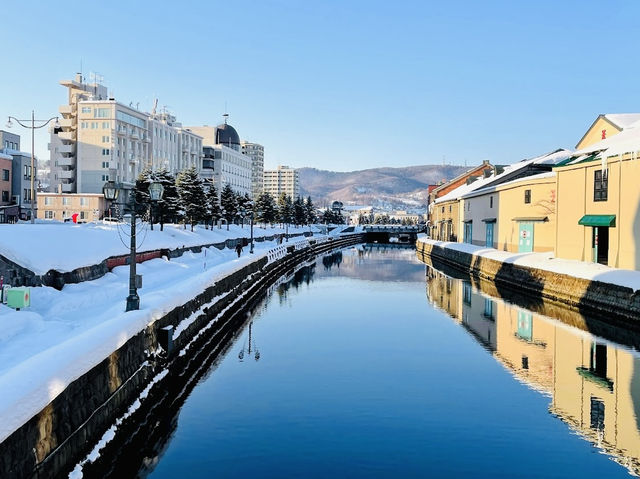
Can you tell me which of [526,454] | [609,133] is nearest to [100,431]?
[526,454]

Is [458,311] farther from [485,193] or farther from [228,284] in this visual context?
[485,193]

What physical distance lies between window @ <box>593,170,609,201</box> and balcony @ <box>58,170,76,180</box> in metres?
86.6

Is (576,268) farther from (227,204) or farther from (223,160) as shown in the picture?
(223,160)

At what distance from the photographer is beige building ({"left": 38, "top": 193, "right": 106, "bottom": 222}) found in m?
85.7

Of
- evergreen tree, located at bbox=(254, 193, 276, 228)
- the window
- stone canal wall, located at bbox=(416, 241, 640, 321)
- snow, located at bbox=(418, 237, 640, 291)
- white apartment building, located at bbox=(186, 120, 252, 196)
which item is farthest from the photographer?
white apartment building, located at bbox=(186, 120, 252, 196)

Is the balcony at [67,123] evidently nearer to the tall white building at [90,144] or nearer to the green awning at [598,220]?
the tall white building at [90,144]

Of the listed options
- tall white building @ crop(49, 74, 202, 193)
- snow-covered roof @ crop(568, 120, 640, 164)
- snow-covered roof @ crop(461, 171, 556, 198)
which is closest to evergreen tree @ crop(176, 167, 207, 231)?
tall white building @ crop(49, 74, 202, 193)

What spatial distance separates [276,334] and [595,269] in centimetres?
2087

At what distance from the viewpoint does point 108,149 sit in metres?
97.9

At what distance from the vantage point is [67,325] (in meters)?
18.6

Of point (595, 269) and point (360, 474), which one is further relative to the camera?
point (595, 269)

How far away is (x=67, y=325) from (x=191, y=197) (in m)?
53.8

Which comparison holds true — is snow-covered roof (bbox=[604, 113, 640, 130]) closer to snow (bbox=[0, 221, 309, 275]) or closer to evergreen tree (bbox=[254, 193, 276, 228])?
snow (bbox=[0, 221, 309, 275])

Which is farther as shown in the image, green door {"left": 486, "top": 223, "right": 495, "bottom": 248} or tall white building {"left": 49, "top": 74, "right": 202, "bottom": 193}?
tall white building {"left": 49, "top": 74, "right": 202, "bottom": 193}
